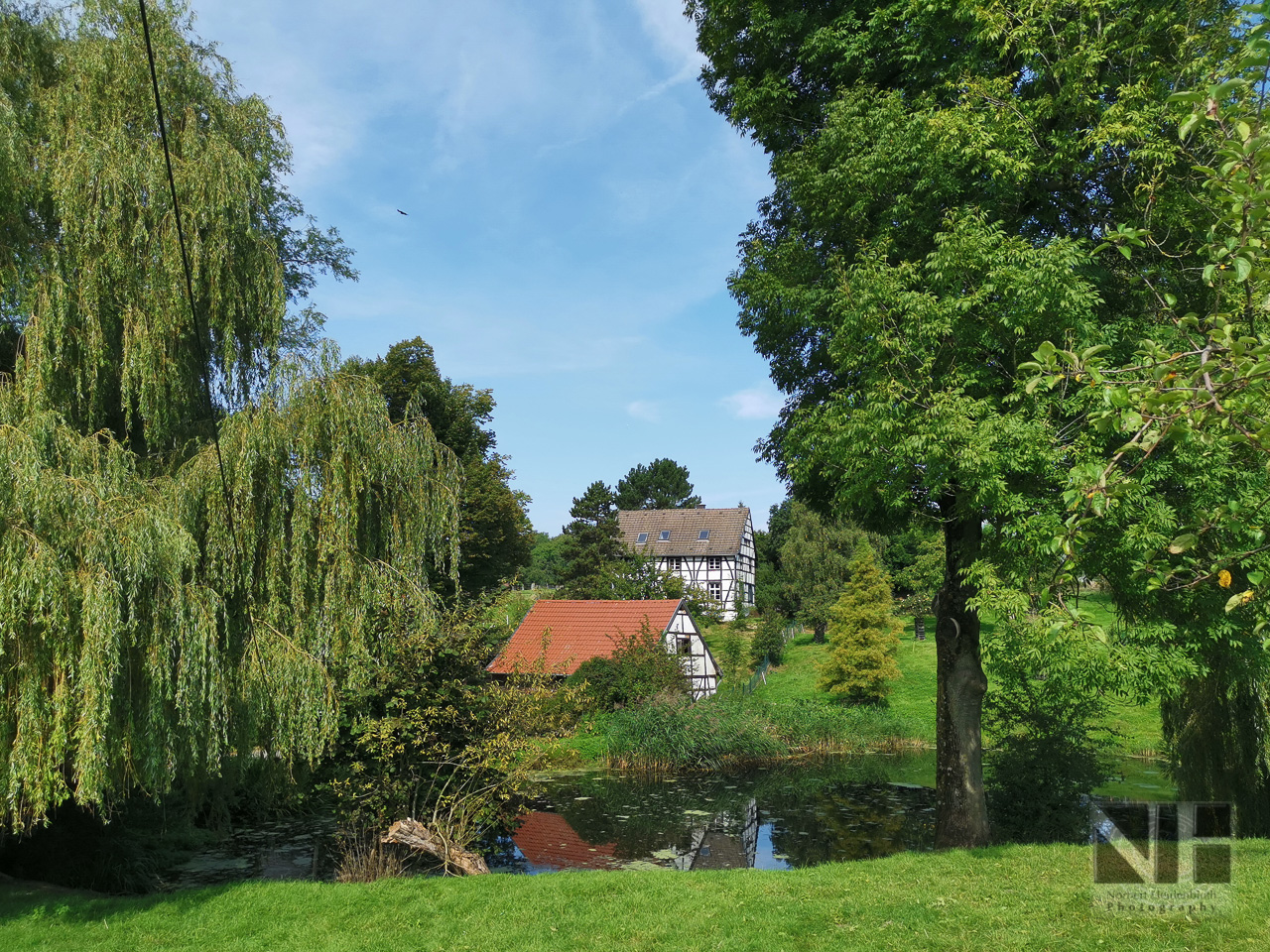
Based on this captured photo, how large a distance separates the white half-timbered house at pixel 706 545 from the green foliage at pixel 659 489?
1997cm

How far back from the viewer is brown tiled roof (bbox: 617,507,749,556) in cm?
5431

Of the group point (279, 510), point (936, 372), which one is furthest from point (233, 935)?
point (936, 372)

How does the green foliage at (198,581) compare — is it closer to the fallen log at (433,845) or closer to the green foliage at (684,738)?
the fallen log at (433,845)

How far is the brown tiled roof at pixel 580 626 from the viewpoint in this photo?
27.4m

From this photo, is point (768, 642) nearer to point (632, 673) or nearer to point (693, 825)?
point (632, 673)

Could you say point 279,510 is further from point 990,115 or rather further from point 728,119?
point 990,115

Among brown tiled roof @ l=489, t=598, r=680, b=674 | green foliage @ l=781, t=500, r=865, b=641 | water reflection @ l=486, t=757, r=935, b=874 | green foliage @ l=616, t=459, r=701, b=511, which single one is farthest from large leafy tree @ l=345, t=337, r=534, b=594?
green foliage @ l=616, t=459, r=701, b=511

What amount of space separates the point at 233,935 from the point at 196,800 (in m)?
2.46

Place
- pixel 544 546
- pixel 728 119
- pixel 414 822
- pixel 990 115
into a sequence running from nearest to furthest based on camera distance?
pixel 990 115 → pixel 414 822 → pixel 728 119 → pixel 544 546

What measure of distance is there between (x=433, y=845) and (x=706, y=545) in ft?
148

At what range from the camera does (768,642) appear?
120 feet

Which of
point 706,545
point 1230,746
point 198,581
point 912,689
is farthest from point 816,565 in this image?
point 198,581

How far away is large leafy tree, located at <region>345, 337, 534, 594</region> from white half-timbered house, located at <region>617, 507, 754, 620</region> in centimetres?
2000

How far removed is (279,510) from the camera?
9.07 metres
